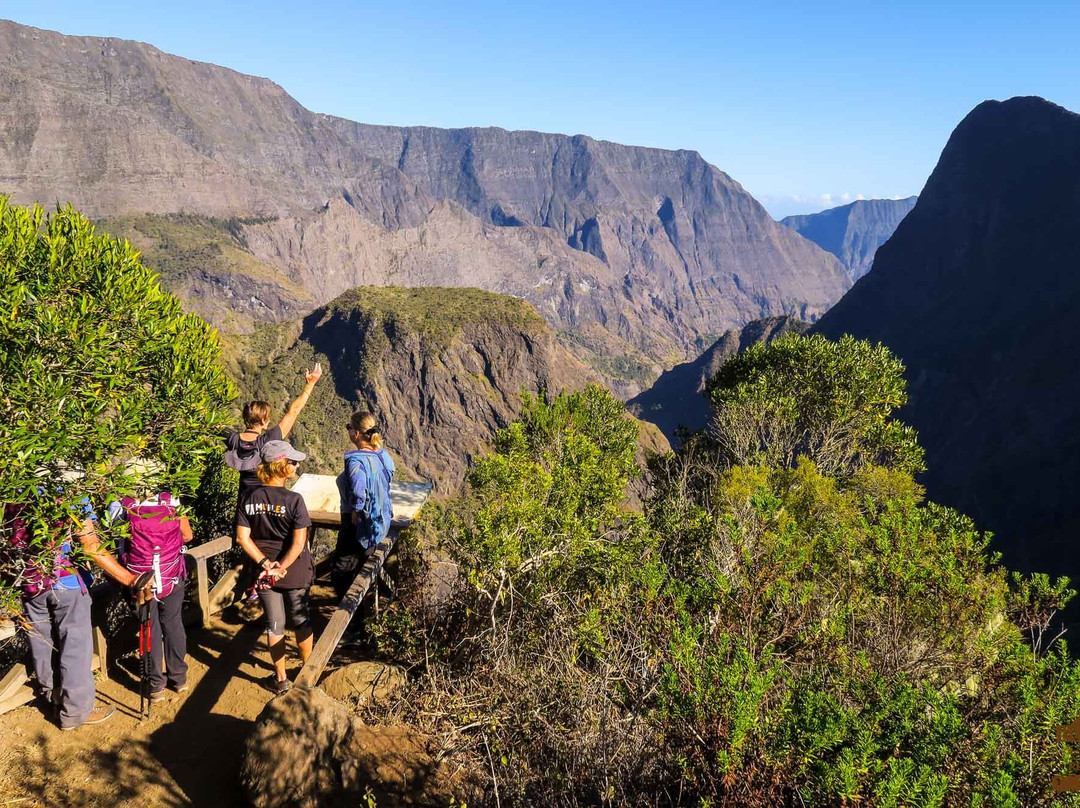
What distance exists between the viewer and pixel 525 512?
21.3 ft

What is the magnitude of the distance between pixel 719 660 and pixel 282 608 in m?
4.21

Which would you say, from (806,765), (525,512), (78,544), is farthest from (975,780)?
(78,544)

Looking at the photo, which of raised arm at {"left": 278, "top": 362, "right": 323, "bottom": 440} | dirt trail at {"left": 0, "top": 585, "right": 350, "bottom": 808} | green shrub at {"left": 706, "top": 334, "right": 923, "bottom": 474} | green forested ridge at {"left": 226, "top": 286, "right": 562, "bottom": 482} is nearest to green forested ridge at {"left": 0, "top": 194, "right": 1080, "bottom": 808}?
raised arm at {"left": 278, "top": 362, "right": 323, "bottom": 440}

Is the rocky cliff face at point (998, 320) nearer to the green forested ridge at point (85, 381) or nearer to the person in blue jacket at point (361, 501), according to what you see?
the person in blue jacket at point (361, 501)

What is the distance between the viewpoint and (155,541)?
5902 mm

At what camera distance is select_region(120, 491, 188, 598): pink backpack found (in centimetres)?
579

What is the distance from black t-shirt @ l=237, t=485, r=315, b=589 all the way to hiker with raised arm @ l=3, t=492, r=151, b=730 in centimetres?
105

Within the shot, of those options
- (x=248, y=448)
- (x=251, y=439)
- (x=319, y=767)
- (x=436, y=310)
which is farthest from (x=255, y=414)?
(x=436, y=310)

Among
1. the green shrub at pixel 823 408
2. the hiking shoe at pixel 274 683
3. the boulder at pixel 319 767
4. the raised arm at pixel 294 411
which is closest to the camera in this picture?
the boulder at pixel 319 767

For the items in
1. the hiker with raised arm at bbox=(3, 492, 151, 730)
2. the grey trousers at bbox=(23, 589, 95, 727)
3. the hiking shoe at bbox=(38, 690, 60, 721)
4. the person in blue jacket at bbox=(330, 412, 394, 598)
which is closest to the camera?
the hiker with raised arm at bbox=(3, 492, 151, 730)

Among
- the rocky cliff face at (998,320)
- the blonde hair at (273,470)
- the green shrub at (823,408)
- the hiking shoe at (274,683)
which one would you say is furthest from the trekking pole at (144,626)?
the rocky cliff face at (998,320)

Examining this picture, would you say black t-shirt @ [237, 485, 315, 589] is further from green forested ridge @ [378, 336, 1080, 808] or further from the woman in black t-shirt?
green forested ridge @ [378, 336, 1080, 808]

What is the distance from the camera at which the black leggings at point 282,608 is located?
6.08 metres

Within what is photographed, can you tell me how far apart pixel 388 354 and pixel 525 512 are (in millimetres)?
148783
